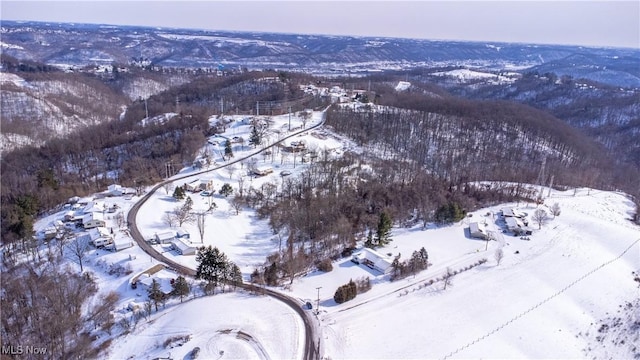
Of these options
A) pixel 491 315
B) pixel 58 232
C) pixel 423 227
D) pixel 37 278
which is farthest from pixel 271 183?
pixel 491 315

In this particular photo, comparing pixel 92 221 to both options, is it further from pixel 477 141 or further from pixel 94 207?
pixel 477 141

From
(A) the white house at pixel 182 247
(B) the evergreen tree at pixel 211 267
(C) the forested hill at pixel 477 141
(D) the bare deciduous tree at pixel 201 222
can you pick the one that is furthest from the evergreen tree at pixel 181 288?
(C) the forested hill at pixel 477 141

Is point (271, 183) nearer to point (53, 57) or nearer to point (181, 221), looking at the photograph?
point (181, 221)

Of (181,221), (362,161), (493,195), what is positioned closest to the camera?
(181,221)

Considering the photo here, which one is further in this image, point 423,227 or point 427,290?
point 423,227

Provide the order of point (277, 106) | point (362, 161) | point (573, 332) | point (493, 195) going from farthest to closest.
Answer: point (277, 106) < point (362, 161) < point (493, 195) < point (573, 332)

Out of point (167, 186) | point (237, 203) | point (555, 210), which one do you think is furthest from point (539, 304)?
point (167, 186)

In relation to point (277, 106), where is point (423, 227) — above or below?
below

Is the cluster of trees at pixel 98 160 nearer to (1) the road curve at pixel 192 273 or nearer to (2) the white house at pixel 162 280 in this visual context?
(1) the road curve at pixel 192 273

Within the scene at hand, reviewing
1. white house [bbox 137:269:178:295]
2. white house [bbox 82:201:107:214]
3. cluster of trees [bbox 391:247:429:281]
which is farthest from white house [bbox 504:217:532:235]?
white house [bbox 82:201:107:214]
